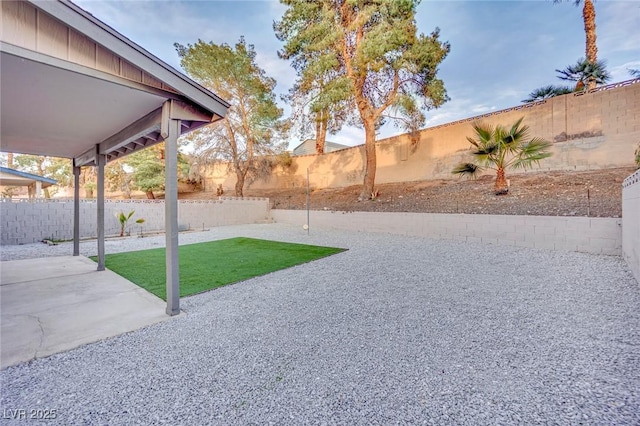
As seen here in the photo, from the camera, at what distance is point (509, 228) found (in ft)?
20.7

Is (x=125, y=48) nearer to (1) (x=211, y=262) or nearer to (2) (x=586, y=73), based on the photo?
(1) (x=211, y=262)

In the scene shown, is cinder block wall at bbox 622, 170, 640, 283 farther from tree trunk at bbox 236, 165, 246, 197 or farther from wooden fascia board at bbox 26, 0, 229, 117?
tree trunk at bbox 236, 165, 246, 197

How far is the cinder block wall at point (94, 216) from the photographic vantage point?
7711 mm

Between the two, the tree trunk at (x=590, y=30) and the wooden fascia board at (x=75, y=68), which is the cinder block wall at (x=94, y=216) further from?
the tree trunk at (x=590, y=30)

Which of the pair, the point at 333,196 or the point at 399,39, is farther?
the point at 333,196

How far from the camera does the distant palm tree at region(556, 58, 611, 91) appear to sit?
8.52 metres

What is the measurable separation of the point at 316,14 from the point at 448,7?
15.2 ft

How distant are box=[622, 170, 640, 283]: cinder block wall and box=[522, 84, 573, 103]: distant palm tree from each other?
710 centimetres

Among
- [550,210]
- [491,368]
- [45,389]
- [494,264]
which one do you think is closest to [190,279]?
[45,389]

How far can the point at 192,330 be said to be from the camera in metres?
2.50

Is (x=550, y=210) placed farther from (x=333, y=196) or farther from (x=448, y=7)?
(x=333, y=196)

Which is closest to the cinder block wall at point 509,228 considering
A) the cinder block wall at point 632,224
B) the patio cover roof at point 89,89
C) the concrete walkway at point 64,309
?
the cinder block wall at point 632,224

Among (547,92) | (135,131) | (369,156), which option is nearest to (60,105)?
(135,131)

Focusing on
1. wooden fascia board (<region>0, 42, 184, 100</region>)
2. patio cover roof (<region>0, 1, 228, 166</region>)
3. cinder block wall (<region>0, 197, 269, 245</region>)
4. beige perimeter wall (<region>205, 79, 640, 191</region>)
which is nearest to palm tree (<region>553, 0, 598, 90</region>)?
beige perimeter wall (<region>205, 79, 640, 191</region>)
